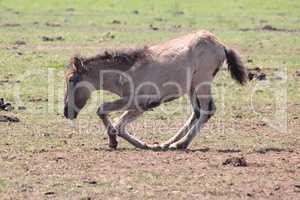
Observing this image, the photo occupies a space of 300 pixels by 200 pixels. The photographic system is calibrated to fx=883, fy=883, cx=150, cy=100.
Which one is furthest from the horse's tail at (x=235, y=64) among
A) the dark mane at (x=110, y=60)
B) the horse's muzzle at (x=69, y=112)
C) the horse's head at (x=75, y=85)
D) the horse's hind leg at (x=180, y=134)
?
the horse's muzzle at (x=69, y=112)

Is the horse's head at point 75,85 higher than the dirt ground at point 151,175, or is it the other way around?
the horse's head at point 75,85

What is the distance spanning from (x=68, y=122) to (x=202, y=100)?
2426mm

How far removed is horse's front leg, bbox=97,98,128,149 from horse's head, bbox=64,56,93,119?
40 cm

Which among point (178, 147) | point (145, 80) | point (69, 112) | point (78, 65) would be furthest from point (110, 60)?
point (178, 147)

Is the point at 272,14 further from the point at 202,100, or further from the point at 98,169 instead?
the point at 98,169

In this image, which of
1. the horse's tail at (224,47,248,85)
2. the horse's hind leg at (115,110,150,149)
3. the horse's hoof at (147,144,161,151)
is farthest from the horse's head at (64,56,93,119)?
the horse's tail at (224,47,248,85)

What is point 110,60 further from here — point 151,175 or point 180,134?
point 151,175

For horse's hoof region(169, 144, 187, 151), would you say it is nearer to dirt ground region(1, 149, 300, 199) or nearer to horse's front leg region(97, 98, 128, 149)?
dirt ground region(1, 149, 300, 199)

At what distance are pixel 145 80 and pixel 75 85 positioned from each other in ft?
3.02

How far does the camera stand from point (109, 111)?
11383 millimetres

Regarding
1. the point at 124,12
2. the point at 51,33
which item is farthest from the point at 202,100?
the point at 124,12

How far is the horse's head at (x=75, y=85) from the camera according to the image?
37.9 feet

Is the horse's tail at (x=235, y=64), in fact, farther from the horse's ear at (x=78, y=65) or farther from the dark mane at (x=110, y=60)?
the horse's ear at (x=78, y=65)

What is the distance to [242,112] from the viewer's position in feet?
48.1
